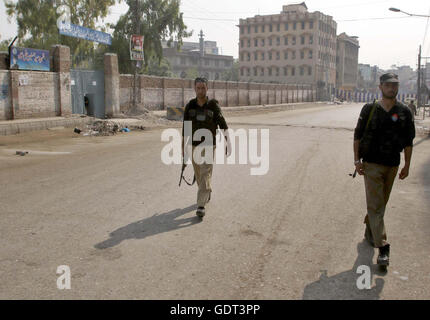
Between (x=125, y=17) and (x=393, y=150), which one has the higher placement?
(x=125, y=17)

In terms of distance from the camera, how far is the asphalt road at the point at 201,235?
3.64 metres

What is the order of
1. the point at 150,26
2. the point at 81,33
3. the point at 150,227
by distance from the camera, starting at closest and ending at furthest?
the point at 150,227 → the point at 81,33 → the point at 150,26

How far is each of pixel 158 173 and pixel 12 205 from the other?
125 inches

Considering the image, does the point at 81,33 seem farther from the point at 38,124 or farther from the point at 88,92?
the point at 38,124

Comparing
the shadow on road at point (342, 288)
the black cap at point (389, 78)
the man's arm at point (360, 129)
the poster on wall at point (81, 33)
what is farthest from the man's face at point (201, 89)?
the poster on wall at point (81, 33)

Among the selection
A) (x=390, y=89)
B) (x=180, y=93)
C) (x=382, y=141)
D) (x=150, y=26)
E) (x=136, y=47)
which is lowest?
(x=382, y=141)

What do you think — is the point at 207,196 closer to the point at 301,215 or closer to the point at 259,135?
the point at 301,215

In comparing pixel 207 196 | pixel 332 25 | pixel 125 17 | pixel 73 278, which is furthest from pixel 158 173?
pixel 332 25

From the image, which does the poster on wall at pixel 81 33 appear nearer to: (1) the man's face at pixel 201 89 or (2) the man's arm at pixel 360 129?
(1) the man's face at pixel 201 89

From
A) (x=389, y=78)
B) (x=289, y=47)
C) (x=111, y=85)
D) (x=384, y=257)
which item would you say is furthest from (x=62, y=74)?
(x=289, y=47)

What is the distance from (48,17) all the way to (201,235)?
128 feet

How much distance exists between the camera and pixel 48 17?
125 feet

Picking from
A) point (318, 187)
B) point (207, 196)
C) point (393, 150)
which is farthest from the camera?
point (318, 187)

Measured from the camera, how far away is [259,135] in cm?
1673
